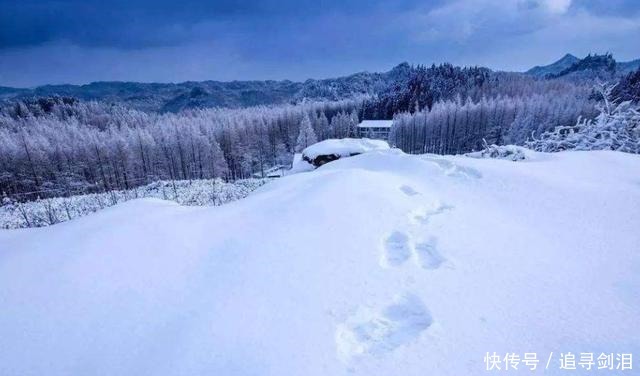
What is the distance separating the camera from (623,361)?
2482mm

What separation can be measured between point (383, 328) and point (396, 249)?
4.77 ft

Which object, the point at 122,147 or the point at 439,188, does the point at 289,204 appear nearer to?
the point at 439,188

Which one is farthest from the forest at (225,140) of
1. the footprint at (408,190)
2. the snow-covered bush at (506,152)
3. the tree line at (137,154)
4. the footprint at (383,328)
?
the footprint at (383,328)

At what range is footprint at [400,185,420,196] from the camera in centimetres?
625

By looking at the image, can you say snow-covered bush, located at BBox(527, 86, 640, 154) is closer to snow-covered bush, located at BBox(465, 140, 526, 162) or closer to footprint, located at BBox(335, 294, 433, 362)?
snow-covered bush, located at BBox(465, 140, 526, 162)

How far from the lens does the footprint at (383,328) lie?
2871mm

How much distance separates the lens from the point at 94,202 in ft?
84.1

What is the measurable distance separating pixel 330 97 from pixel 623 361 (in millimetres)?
201808

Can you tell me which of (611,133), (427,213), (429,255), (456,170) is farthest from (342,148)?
(429,255)

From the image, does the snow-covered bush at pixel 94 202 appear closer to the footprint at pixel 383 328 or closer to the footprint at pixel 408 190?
the footprint at pixel 408 190

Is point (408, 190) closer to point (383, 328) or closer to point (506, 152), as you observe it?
point (383, 328)

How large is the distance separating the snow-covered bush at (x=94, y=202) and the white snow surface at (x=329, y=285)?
48.5 feet

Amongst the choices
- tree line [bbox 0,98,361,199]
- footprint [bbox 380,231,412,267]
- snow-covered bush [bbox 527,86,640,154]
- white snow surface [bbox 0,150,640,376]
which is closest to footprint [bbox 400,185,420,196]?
white snow surface [bbox 0,150,640,376]

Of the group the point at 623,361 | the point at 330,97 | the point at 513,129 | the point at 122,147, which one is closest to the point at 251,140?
the point at 122,147
